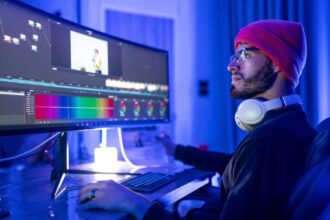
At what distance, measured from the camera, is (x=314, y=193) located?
0.62m

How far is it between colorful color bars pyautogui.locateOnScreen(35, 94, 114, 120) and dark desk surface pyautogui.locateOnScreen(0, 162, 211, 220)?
225 millimetres

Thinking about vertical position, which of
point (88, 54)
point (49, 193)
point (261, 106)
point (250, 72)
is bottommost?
point (49, 193)

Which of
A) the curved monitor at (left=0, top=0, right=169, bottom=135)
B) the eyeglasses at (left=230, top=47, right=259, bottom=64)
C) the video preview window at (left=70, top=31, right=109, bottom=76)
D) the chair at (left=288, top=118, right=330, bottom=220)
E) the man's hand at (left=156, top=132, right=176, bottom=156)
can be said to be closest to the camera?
the chair at (left=288, top=118, right=330, bottom=220)

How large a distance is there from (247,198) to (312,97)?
124 centimetres

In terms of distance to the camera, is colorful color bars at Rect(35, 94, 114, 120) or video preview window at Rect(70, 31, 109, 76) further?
video preview window at Rect(70, 31, 109, 76)

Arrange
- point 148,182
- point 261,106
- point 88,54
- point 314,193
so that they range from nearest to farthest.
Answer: point 314,193 < point 261,106 < point 148,182 < point 88,54

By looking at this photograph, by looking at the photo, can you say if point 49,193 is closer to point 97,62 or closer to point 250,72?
point 97,62

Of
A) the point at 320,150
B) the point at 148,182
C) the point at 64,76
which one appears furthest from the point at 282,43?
the point at 64,76

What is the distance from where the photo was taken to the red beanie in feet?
2.83

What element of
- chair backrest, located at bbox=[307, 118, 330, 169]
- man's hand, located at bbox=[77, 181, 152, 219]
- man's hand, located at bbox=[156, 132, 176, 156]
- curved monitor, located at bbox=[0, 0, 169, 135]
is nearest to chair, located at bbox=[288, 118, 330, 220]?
chair backrest, located at bbox=[307, 118, 330, 169]

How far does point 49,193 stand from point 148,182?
0.30 meters

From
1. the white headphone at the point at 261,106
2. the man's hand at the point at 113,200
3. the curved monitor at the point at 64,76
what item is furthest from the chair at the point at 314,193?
the curved monitor at the point at 64,76

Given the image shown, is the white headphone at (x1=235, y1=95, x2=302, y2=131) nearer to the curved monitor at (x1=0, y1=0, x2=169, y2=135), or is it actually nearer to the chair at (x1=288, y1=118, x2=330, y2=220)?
the chair at (x1=288, y1=118, x2=330, y2=220)

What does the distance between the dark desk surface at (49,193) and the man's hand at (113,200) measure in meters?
0.02
